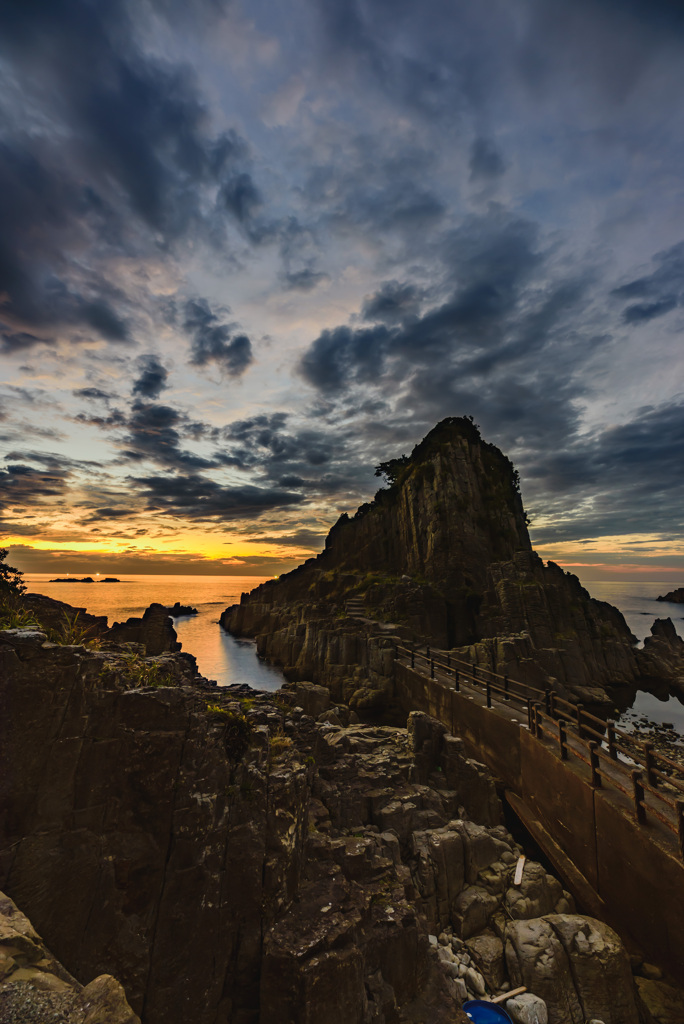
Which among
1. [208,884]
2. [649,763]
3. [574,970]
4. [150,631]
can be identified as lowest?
[574,970]

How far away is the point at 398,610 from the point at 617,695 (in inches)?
811

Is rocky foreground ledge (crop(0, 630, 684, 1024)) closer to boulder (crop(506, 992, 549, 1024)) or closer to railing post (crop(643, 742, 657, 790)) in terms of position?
boulder (crop(506, 992, 549, 1024))

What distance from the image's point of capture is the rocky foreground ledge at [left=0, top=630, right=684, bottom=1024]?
183 inches

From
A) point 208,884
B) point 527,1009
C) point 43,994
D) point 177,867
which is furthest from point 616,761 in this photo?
point 43,994

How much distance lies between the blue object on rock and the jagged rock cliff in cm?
1990

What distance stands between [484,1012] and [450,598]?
1424 inches

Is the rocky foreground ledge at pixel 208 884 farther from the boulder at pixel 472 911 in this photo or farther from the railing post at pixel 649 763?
the railing post at pixel 649 763

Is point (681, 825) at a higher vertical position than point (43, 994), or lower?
lower

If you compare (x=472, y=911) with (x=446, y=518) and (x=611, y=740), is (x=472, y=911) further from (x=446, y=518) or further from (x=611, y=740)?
(x=446, y=518)

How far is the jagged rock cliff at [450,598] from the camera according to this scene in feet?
106

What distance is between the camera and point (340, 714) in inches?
730

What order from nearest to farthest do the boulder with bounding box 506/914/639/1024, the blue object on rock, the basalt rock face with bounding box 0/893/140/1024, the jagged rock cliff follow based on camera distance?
the basalt rock face with bounding box 0/893/140/1024, the blue object on rock, the boulder with bounding box 506/914/639/1024, the jagged rock cliff

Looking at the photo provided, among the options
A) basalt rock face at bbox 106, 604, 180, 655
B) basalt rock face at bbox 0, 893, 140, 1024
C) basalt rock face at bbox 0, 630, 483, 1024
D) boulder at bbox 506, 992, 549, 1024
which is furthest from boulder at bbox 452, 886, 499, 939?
basalt rock face at bbox 106, 604, 180, 655

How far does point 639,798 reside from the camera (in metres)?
8.72
